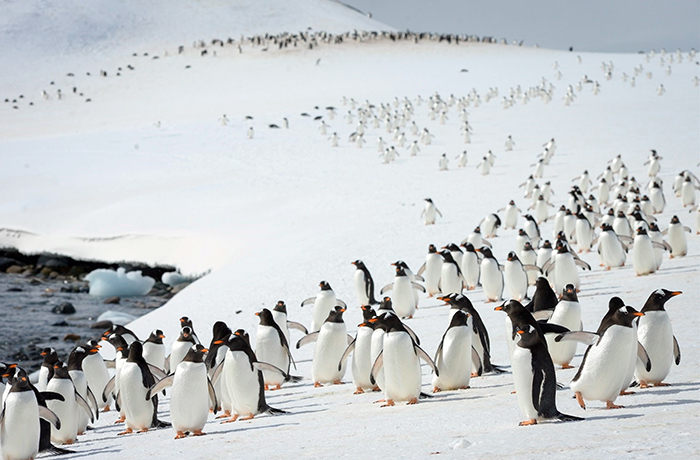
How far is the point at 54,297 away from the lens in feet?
51.4

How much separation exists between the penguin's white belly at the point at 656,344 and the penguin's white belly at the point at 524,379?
937 millimetres

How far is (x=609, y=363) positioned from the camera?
14.2ft

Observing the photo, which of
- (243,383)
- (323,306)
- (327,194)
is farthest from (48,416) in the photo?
(327,194)

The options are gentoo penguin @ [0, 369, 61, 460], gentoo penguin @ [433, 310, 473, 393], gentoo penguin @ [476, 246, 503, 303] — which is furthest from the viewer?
gentoo penguin @ [476, 246, 503, 303]

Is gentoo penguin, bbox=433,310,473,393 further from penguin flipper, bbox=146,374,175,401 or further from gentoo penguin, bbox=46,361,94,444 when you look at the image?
gentoo penguin, bbox=46,361,94,444

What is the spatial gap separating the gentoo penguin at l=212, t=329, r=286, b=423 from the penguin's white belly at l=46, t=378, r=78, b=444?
118 centimetres

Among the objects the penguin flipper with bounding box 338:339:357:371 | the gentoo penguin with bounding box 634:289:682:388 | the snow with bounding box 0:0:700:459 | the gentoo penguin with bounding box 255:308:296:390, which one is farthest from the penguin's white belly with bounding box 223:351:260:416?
the gentoo penguin with bounding box 634:289:682:388

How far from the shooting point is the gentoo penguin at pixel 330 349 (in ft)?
21.6

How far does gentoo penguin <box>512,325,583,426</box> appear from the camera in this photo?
415 centimetres

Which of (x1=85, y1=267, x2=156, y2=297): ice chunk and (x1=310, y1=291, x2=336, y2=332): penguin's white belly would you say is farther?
(x1=85, y1=267, x2=156, y2=297): ice chunk

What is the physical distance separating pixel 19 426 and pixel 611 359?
376 cm

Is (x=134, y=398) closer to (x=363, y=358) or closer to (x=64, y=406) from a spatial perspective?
(x=64, y=406)

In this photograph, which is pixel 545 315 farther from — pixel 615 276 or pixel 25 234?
pixel 25 234

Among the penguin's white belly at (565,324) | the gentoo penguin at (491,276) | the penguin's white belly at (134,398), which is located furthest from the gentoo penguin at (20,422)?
the gentoo penguin at (491,276)
